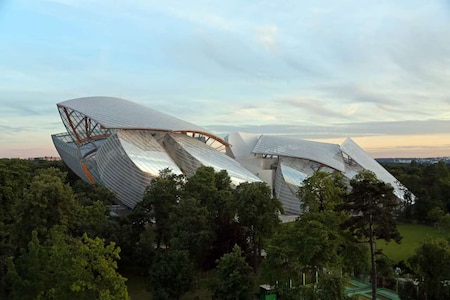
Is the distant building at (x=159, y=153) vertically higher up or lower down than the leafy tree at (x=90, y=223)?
higher up

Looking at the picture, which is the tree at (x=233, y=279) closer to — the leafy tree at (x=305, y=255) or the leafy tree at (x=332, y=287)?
the leafy tree at (x=305, y=255)

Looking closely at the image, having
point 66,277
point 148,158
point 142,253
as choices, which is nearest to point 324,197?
point 142,253

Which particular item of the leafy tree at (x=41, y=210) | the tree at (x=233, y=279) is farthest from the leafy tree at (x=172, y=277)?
the leafy tree at (x=41, y=210)

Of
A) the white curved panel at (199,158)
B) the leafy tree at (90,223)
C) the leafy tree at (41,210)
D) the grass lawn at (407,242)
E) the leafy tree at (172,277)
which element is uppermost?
the white curved panel at (199,158)

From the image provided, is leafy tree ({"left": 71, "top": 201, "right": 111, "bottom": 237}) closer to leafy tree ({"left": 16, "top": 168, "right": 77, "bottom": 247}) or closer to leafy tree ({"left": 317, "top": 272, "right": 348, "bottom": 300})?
leafy tree ({"left": 16, "top": 168, "right": 77, "bottom": 247})

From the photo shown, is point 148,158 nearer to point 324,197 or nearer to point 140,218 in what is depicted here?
point 140,218

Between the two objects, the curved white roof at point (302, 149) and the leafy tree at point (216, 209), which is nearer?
the leafy tree at point (216, 209)

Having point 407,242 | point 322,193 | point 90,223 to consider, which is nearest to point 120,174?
point 90,223

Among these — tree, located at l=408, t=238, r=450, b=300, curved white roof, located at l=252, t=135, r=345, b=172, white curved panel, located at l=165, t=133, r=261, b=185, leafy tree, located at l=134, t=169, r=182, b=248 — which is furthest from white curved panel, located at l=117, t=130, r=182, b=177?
tree, located at l=408, t=238, r=450, b=300
